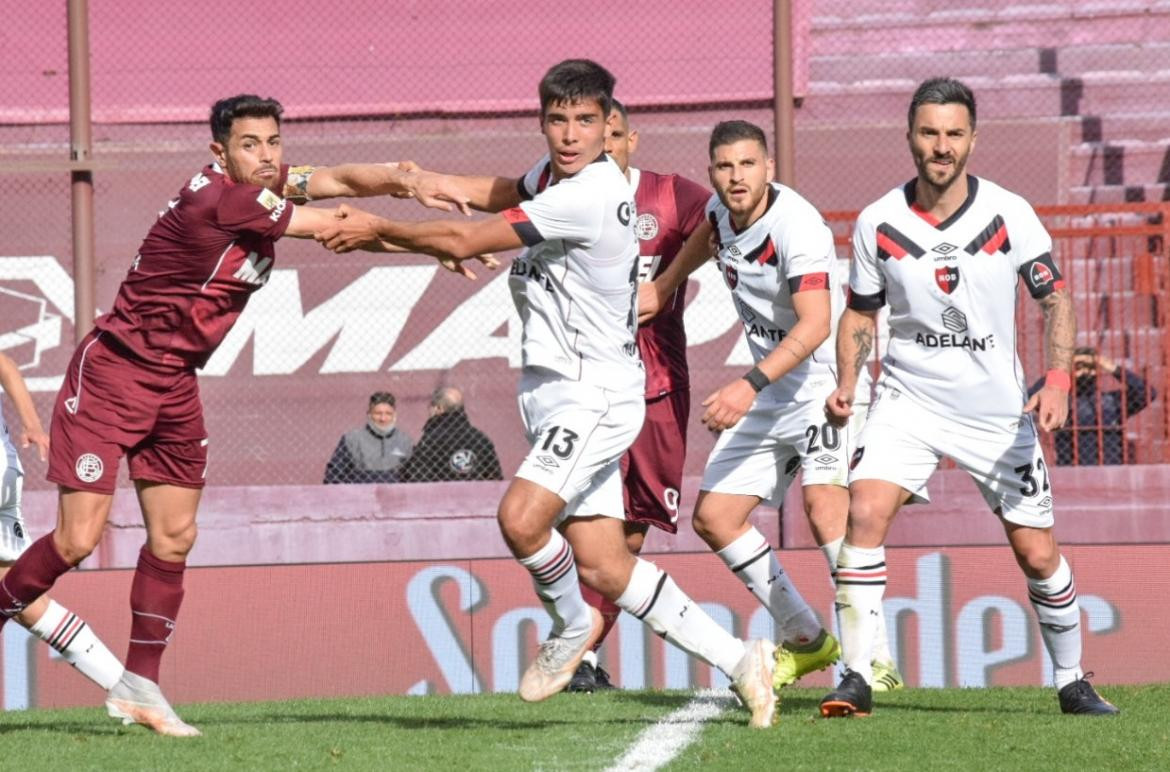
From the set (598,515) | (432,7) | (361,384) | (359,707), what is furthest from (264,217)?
(432,7)

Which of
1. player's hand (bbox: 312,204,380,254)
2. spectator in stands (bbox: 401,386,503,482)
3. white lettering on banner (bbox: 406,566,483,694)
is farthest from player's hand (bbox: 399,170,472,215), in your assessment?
spectator in stands (bbox: 401,386,503,482)

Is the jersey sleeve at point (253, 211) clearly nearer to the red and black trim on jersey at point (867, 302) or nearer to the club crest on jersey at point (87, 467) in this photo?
the club crest on jersey at point (87, 467)

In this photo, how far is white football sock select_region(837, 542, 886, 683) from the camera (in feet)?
21.7

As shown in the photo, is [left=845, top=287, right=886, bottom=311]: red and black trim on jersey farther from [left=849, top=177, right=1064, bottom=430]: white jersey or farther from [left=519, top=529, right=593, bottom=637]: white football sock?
[left=519, top=529, right=593, bottom=637]: white football sock

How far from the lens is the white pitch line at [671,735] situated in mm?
5727

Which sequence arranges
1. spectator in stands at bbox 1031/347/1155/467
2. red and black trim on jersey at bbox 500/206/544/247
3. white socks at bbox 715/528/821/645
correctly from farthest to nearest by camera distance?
spectator in stands at bbox 1031/347/1155/467 < white socks at bbox 715/528/821/645 < red and black trim on jersey at bbox 500/206/544/247

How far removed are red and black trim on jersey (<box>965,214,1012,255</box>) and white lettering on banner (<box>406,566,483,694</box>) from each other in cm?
350

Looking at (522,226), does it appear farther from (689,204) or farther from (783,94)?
(783,94)

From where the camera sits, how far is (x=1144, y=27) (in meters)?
15.3

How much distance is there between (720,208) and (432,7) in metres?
7.16

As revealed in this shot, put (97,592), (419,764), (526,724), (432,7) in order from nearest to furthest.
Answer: (419,764) < (526,724) < (97,592) < (432,7)

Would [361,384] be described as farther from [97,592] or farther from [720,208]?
[720,208]

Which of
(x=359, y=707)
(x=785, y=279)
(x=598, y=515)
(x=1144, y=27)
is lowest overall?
(x=359, y=707)

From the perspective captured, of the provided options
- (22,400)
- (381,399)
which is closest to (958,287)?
(22,400)
